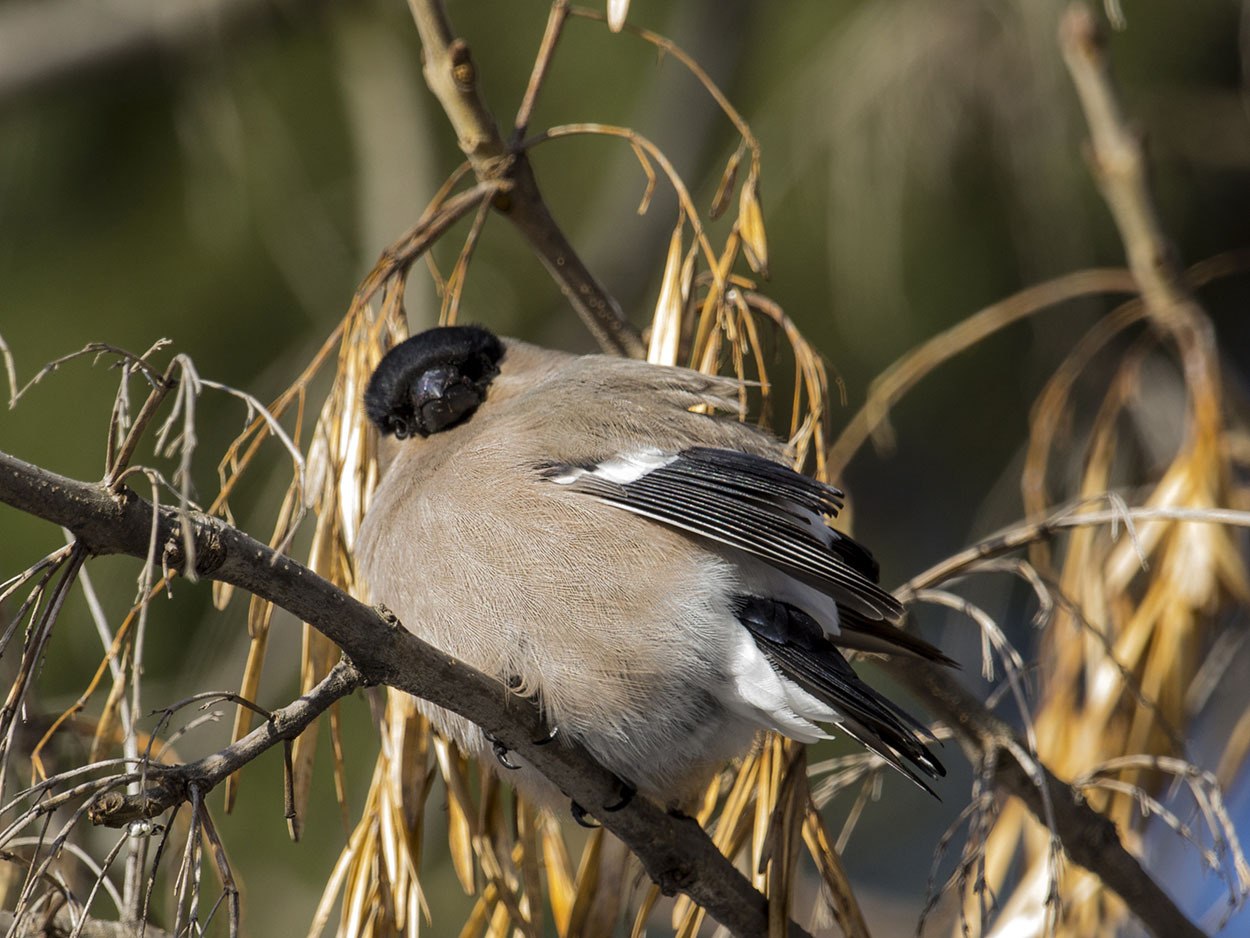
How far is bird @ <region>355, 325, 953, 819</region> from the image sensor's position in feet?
8.42

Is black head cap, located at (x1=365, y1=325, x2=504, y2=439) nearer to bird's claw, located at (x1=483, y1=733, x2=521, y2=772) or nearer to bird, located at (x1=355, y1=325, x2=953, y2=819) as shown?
bird, located at (x1=355, y1=325, x2=953, y2=819)

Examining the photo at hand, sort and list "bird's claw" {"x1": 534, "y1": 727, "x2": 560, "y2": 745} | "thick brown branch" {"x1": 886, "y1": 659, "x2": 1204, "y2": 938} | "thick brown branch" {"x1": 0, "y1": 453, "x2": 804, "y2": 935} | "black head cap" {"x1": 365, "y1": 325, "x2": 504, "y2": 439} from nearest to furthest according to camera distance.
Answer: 1. "thick brown branch" {"x1": 0, "y1": 453, "x2": 804, "y2": 935}
2. "bird's claw" {"x1": 534, "y1": 727, "x2": 560, "y2": 745}
3. "thick brown branch" {"x1": 886, "y1": 659, "x2": 1204, "y2": 938}
4. "black head cap" {"x1": 365, "y1": 325, "x2": 504, "y2": 439}

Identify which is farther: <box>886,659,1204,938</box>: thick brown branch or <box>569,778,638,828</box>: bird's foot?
<box>886,659,1204,938</box>: thick brown branch

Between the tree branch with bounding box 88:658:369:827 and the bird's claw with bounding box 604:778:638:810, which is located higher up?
the tree branch with bounding box 88:658:369:827

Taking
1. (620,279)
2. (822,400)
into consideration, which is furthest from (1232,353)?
(822,400)

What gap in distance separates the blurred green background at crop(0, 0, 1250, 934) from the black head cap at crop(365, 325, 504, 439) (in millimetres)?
968

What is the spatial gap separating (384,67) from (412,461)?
2.46m

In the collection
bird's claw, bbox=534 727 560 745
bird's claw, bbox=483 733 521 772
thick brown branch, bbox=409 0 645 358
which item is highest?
thick brown branch, bbox=409 0 645 358

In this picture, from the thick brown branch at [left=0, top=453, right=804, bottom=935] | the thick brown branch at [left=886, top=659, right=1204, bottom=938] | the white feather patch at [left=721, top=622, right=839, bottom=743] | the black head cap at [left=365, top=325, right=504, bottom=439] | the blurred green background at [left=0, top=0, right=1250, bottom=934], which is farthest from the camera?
the blurred green background at [left=0, top=0, right=1250, bottom=934]

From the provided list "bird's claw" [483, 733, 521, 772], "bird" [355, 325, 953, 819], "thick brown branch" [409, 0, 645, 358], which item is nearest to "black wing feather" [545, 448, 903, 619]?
"bird" [355, 325, 953, 819]

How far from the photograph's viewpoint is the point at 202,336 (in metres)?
5.70

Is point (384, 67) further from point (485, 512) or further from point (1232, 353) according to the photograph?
point (1232, 353)

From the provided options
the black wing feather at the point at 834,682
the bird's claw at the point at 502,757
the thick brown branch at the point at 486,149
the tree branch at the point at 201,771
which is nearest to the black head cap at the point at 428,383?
the thick brown branch at the point at 486,149

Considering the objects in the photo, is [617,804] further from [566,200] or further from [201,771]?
[566,200]
